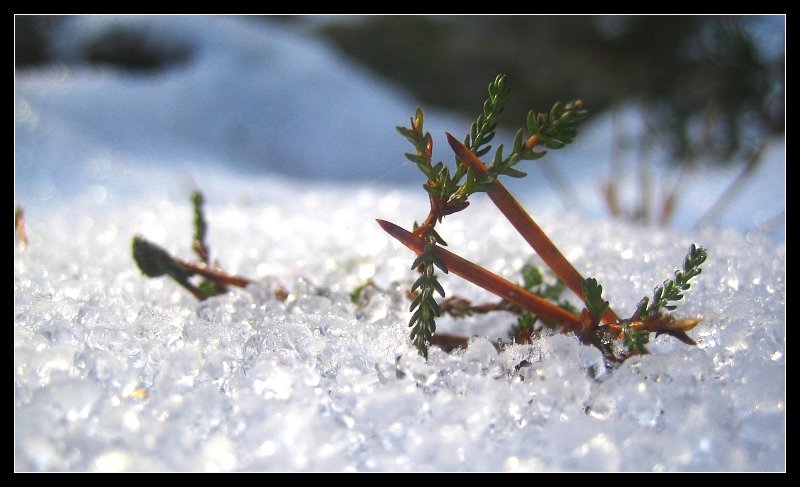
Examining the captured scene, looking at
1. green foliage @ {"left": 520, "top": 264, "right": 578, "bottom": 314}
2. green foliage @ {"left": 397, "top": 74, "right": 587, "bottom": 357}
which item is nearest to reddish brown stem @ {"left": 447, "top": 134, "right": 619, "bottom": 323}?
green foliage @ {"left": 397, "top": 74, "right": 587, "bottom": 357}

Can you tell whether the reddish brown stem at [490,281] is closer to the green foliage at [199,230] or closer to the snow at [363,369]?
the snow at [363,369]

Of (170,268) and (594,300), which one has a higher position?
(170,268)

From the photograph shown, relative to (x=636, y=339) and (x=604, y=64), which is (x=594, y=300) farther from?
(x=604, y=64)

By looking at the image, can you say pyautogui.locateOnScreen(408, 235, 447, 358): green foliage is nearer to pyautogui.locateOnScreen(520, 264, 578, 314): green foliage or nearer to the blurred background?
pyautogui.locateOnScreen(520, 264, 578, 314): green foliage

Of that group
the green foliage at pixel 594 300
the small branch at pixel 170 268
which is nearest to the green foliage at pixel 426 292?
the green foliage at pixel 594 300

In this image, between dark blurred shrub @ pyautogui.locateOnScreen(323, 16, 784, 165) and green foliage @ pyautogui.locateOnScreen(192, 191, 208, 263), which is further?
dark blurred shrub @ pyautogui.locateOnScreen(323, 16, 784, 165)

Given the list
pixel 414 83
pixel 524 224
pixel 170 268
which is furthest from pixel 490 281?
pixel 414 83
